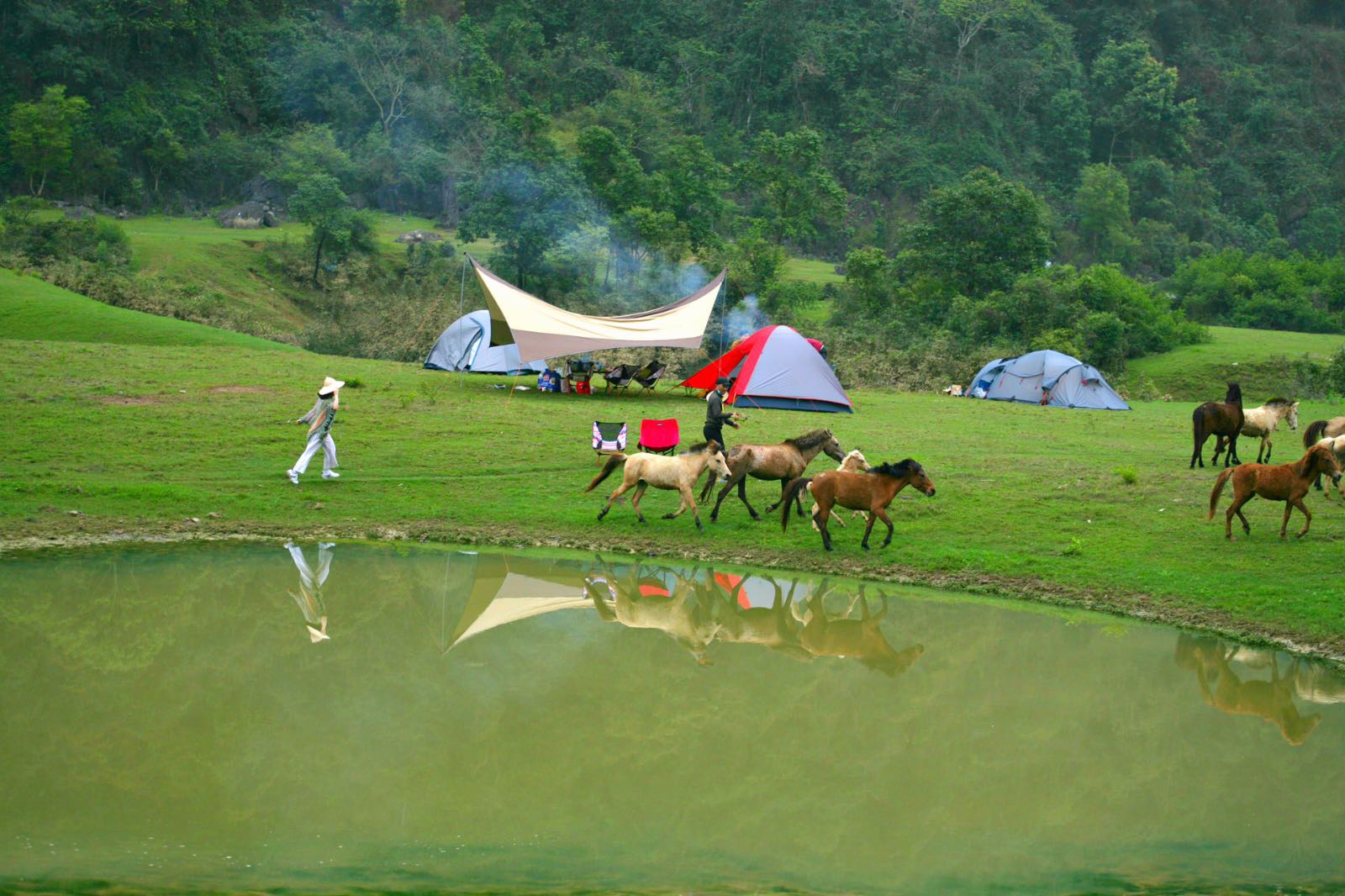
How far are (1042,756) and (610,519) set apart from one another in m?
7.73

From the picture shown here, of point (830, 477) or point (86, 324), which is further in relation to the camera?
point (86, 324)

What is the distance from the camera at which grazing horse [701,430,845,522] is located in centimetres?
1612

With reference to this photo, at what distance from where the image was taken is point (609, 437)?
18391 mm

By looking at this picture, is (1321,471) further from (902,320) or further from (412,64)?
(412,64)

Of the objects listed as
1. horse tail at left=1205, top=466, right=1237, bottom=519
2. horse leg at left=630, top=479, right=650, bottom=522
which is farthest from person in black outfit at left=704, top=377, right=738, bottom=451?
horse tail at left=1205, top=466, right=1237, bottom=519

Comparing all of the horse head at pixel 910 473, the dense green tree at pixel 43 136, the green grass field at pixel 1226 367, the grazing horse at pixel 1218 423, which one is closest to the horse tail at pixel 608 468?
the horse head at pixel 910 473

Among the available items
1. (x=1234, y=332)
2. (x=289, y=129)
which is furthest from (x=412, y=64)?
(x=1234, y=332)

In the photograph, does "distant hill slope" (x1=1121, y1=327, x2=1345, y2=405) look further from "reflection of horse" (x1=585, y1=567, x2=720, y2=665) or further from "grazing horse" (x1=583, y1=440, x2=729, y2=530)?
"reflection of horse" (x1=585, y1=567, x2=720, y2=665)

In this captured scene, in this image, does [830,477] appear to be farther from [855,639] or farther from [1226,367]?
[1226,367]

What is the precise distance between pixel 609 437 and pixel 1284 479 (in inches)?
351

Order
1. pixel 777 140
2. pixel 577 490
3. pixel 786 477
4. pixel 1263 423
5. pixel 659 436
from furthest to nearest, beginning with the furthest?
pixel 777 140, pixel 1263 423, pixel 659 436, pixel 577 490, pixel 786 477

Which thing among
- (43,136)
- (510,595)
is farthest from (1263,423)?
(43,136)

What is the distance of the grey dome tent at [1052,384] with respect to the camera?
28.7 metres

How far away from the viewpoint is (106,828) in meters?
7.54
